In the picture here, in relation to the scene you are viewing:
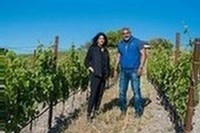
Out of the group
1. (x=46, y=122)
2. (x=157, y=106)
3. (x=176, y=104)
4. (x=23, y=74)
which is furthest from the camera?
(x=157, y=106)

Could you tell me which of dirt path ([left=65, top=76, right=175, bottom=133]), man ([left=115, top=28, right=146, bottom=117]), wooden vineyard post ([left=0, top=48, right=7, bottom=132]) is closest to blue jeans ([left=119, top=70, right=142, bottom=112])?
man ([left=115, top=28, right=146, bottom=117])

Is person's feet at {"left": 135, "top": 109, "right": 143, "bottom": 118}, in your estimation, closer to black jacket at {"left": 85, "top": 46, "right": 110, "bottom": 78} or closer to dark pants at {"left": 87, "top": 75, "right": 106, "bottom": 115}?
dark pants at {"left": 87, "top": 75, "right": 106, "bottom": 115}

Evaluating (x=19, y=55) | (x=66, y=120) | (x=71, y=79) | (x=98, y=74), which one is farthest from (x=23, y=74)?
(x=71, y=79)

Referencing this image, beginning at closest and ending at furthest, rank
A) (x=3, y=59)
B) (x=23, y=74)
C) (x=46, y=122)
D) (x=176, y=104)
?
(x=3, y=59)
(x=23, y=74)
(x=176, y=104)
(x=46, y=122)

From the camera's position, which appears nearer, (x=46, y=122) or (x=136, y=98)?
(x=136, y=98)

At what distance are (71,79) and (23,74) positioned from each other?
519cm

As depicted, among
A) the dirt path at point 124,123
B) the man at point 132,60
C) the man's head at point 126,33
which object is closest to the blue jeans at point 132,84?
the man at point 132,60

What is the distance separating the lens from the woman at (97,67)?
13.0 meters

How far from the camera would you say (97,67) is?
13.0 m

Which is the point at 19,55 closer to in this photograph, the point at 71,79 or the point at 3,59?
the point at 3,59

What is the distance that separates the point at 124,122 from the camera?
41.9 ft

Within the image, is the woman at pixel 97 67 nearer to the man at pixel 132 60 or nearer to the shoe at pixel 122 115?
the man at pixel 132 60

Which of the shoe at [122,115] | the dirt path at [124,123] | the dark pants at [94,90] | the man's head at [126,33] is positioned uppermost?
the man's head at [126,33]

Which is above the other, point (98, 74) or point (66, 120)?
point (98, 74)
